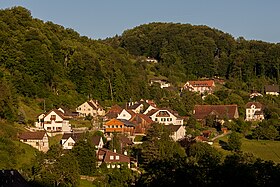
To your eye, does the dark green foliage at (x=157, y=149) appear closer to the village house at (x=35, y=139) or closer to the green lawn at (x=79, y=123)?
the village house at (x=35, y=139)

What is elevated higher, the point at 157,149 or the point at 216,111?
the point at 216,111

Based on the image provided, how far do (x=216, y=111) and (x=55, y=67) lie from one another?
11.8 metres

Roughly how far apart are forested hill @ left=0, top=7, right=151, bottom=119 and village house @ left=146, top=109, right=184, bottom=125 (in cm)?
520

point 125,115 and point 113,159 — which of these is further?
point 125,115

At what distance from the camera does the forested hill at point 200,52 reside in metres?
61.1

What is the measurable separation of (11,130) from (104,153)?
4.33 m

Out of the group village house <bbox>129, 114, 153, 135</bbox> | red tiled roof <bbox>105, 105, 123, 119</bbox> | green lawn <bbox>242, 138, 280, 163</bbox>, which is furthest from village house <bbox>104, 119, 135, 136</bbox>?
green lawn <bbox>242, 138, 280, 163</bbox>

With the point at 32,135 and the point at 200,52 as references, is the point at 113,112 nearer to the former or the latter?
the point at 32,135

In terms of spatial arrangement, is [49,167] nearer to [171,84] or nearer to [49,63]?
[49,63]

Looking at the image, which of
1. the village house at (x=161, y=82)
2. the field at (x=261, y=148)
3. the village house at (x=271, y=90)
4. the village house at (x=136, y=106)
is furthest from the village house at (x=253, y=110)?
the village house at (x=271, y=90)

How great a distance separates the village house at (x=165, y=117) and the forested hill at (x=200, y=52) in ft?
61.2

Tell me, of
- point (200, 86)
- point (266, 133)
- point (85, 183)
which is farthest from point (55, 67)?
point (200, 86)

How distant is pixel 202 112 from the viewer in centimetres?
3906

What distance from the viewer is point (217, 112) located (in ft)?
126
